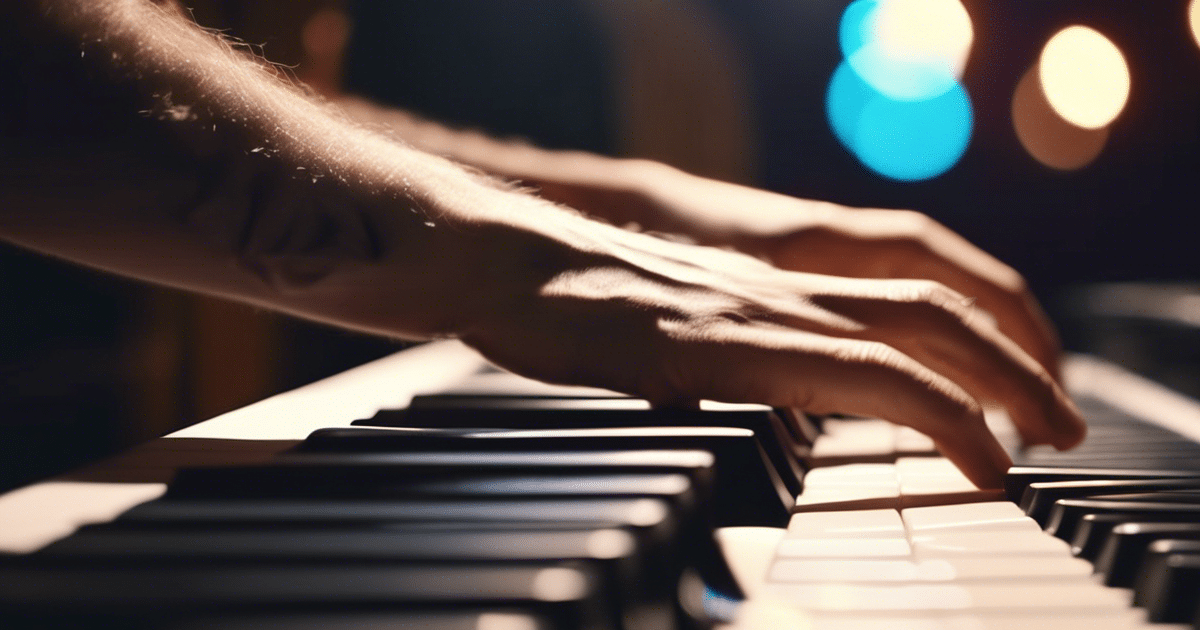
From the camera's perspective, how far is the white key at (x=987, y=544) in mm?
568

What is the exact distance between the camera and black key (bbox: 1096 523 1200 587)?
1.69ft

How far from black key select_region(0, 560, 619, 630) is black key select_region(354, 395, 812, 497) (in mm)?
368

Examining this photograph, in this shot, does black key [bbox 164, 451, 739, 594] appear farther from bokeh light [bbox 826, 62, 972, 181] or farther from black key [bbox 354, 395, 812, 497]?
bokeh light [bbox 826, 62, 972, 181]

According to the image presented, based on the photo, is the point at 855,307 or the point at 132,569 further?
the point at 855,307

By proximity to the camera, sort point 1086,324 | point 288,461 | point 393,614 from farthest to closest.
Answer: point 1086,324, point 288,461, point 393,614

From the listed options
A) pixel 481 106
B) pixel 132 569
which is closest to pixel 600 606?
pixel 132 569

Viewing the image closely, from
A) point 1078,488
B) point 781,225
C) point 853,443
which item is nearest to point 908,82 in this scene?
point 781,225

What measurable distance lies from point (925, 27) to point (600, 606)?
699 centimetres

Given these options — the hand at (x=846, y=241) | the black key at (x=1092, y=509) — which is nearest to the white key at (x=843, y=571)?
the black key at (x=1092, y=509)

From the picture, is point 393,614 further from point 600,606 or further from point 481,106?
point 481,106

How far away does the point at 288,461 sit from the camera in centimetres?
61

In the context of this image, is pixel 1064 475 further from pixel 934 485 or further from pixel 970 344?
pixel 970 344

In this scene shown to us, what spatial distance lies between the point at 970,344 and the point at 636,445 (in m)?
0.40

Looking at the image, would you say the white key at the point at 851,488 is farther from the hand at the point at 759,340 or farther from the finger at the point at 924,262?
the finger at the point at 924,262
